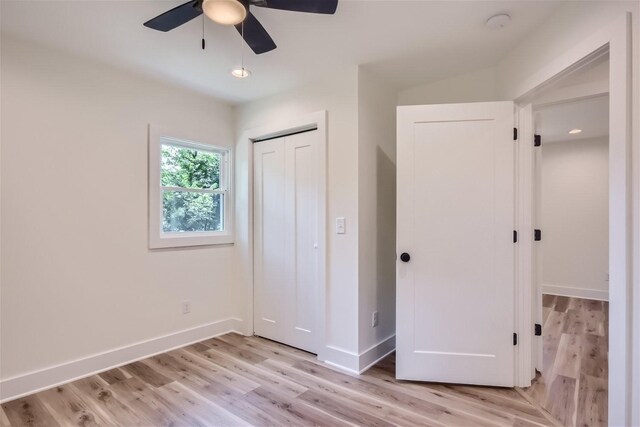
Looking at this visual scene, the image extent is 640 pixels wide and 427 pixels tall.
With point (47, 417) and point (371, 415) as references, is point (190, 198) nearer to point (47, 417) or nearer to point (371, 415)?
point (47, 417)

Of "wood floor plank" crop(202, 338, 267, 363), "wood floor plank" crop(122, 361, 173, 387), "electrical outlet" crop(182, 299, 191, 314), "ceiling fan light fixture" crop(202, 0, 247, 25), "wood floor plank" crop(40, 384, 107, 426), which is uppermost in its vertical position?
"ceiling fan light fixture" crop(202, 0, 247, 25)

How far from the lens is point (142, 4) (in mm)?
1810

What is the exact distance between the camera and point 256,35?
1.81 meters

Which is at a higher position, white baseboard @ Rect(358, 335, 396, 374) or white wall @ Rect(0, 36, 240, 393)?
white wall @ Rect(0, 36, 240, 393)

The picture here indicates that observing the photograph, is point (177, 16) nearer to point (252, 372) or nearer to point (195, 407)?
point (195, 407)

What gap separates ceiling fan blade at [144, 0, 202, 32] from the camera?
61.6 inches

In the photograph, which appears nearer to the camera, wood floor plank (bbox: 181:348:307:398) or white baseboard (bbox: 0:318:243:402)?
white baseboard (bbox: 0:318:243:402)

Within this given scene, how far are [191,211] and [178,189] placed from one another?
269 mm

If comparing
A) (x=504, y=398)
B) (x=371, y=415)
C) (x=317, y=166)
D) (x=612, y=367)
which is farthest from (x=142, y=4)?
(x=504, y=398)

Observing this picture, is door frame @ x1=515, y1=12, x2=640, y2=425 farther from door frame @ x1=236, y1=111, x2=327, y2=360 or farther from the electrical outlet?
the electrical outlet

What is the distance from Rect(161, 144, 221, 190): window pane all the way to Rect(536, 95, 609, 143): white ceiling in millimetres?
3374

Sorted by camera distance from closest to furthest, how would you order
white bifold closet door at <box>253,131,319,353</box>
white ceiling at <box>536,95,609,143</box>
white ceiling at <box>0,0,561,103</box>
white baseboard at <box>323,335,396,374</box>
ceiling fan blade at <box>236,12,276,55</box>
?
1. ceiling fan blade at <box>236,12,276,55</box>
2. white ceiling at <box>0,0,561,103</box>
3. white baseboard at <box>323,335,396,374</box>
4. white bifold closet door at <box>253,131,319,353</box>
5. white ceiling at <box>536,95,609,143</box>

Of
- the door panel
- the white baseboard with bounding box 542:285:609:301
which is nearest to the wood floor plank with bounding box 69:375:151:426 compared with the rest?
the door panel

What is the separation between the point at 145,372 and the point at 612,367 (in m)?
3.00
